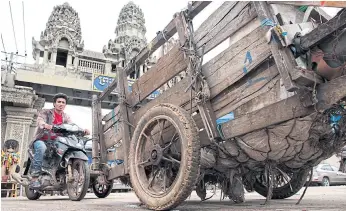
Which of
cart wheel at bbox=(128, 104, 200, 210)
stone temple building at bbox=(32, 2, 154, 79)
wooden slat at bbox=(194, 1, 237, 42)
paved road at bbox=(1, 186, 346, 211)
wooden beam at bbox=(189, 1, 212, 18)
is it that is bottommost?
paved road at bbox=(1, 186, 346, 211)

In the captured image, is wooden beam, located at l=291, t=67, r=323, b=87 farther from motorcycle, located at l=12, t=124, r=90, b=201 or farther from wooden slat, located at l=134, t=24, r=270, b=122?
motorcycle, located at l=12, t=124, r=90, b=201

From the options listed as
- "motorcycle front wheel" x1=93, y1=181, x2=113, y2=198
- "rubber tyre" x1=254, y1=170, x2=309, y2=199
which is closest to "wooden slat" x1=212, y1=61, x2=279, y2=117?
"rubber tyre" x1=254, y1=170, x2=309, y2=199

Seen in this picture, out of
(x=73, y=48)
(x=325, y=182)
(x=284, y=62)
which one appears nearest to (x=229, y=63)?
(x=284, y=62)

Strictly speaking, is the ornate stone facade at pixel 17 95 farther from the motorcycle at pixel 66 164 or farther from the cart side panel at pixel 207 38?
the cart side panel at pixel 207 38

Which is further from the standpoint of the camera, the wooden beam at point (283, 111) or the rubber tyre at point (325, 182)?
the rubber tyre at point (325, 182)

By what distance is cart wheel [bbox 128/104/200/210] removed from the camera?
2.34m

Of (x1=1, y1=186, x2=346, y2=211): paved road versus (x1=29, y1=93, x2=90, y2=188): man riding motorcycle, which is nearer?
(x1=1, y1=186, x2=346, y2=211): paved road

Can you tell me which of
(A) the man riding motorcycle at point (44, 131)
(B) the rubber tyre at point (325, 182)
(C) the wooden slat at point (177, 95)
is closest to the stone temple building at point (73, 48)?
(B) the rubber tyre at point (325, 182)

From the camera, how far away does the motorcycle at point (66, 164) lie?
182 inches

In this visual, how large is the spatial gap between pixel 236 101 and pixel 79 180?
3044 millimetres

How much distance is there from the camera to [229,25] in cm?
254

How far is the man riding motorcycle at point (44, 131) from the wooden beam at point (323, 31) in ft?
12.0

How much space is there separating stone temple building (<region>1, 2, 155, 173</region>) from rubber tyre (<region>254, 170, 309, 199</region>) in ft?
7.29

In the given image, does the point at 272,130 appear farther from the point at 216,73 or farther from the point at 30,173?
the point at 30,173
